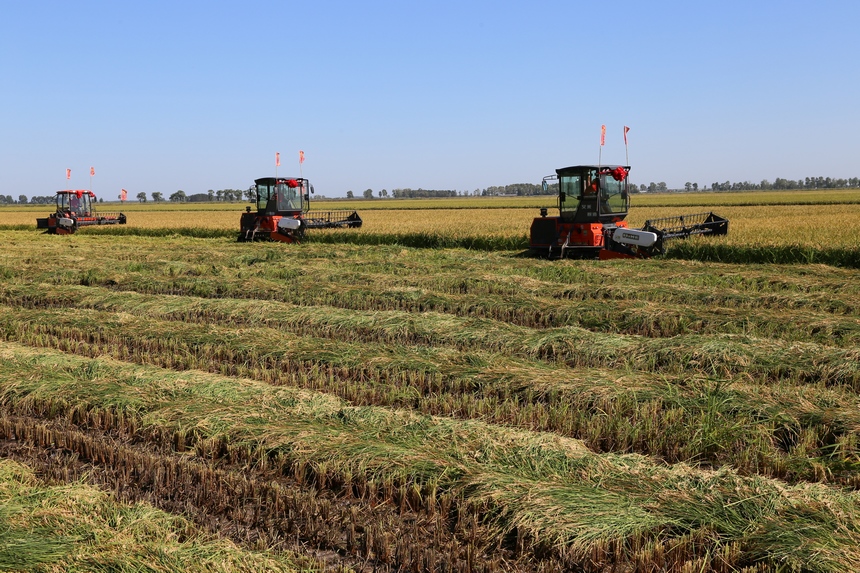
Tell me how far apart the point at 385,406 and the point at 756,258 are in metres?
14.1

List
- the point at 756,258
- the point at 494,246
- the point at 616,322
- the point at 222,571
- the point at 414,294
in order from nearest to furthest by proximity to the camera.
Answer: the point at 222,571 < the point at 616,322 < the point at 414,294 < the point at 756,258 < the point at 494,246

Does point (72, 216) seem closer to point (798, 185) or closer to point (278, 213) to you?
point (278, 213)

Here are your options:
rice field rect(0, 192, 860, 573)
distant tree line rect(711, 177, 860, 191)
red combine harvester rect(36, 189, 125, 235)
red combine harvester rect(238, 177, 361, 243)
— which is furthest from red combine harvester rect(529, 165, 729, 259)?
distant tree line rect(711, 177, 860, 191)

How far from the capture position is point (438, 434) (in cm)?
570

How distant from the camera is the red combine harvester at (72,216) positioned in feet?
116

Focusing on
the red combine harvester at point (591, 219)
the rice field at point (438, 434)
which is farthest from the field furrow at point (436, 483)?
the red combine harvester at point (591, 219)

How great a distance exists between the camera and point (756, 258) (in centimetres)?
1830

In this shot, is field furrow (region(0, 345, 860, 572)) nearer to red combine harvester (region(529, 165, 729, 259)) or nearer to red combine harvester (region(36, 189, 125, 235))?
red combine harvester (region(529, 165, 729, 259))

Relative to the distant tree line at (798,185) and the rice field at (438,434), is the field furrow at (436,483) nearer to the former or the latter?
the rice field at (438,434)

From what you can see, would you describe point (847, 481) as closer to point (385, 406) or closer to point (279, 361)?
point (385, 406)

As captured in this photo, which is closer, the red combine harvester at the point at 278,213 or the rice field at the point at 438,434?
the rice field at the point at 438,434

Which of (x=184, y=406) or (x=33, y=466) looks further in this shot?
(x=184, y=406)

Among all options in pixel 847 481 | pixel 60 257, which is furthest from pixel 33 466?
pixel 60 257

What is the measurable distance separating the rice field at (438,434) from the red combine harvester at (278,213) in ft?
A: 45.4
